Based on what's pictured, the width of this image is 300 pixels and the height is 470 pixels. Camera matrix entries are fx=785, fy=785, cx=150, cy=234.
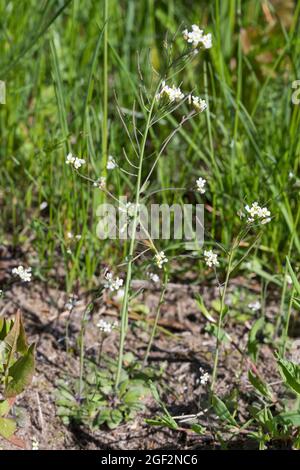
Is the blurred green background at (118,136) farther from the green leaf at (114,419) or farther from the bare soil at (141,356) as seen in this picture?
the green leaf at (114,419)

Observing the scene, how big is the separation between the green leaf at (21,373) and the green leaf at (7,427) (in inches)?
2.2

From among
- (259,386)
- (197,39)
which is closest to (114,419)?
(259,386)

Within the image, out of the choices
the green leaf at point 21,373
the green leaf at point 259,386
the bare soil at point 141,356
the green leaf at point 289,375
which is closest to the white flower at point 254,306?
the bare soil at point 141,356

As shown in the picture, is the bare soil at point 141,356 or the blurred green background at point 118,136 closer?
the bare soil at point 141,356

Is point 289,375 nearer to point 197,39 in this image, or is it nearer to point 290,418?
point 290,418

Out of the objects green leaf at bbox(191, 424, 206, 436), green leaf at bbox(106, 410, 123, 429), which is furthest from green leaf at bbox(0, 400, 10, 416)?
green leaf at bbox(191, 424, 206, 436)

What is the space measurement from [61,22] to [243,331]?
1.40 metres

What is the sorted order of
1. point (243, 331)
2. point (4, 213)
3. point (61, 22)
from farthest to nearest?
point (61, 22), point (4, 213), point (243, 331)

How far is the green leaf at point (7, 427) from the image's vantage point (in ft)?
5.62
